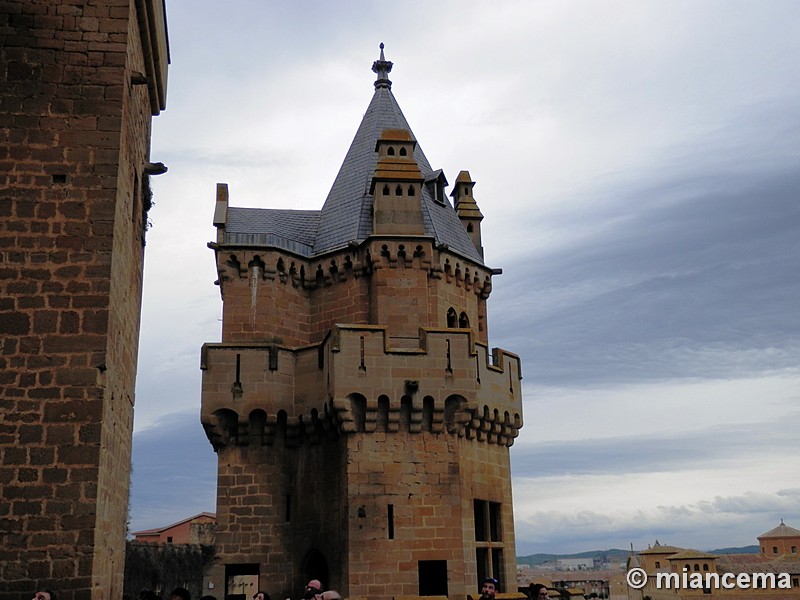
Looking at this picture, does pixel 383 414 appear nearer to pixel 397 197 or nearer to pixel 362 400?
pixel 362 400

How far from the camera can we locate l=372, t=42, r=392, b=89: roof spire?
2536 cm

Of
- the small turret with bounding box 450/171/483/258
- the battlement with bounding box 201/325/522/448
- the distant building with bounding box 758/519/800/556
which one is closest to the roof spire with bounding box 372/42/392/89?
the small turret with bounding box 450/171/483/258

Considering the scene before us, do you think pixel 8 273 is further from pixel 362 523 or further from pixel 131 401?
pixel 362 523

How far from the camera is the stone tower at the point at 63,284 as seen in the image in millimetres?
9312

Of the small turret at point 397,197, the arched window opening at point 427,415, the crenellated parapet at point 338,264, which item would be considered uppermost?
the small turret at point 397,197

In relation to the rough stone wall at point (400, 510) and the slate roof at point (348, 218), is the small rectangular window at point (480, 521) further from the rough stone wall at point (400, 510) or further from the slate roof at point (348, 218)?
the slate roof at point (348, 218)

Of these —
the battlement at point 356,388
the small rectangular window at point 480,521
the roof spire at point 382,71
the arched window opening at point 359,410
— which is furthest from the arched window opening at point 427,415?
the roof spire at point 382,71

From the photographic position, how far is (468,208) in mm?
24375

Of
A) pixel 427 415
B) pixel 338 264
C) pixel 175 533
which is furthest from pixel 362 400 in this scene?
pixel 175 533

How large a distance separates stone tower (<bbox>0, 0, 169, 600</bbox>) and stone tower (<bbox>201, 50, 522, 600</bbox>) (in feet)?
23.7

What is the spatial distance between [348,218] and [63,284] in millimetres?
12119

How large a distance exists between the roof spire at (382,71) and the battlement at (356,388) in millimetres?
9526
